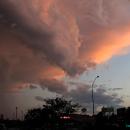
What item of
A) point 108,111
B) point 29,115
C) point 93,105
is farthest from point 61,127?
point 29,115

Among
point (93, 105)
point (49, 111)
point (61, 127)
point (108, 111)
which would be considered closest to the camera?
point (61, 127)

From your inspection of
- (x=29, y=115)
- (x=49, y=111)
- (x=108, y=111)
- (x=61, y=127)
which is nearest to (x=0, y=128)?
(x=61, y=127)

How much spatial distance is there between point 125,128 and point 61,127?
13.1 meters

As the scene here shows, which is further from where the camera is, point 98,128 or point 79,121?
point 79,121

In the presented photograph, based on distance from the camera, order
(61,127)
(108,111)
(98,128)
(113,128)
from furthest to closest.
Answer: (108,111)
(61,127)
(98,128)
(113,128)

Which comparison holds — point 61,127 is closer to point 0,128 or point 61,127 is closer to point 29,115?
point 0,128

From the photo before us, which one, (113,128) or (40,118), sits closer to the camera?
(113,128)

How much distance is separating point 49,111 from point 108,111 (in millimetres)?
29394

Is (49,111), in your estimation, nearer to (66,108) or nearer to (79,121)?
(66,108)

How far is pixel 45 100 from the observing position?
14350cm

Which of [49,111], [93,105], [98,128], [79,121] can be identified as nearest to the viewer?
[98,128]

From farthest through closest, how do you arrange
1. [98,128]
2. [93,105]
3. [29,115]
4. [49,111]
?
[29,115] → [49,111] → [93,105] → [98,128]

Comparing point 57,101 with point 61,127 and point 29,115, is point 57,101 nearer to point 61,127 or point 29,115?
point 29,115

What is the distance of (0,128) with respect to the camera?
65.2 metres
